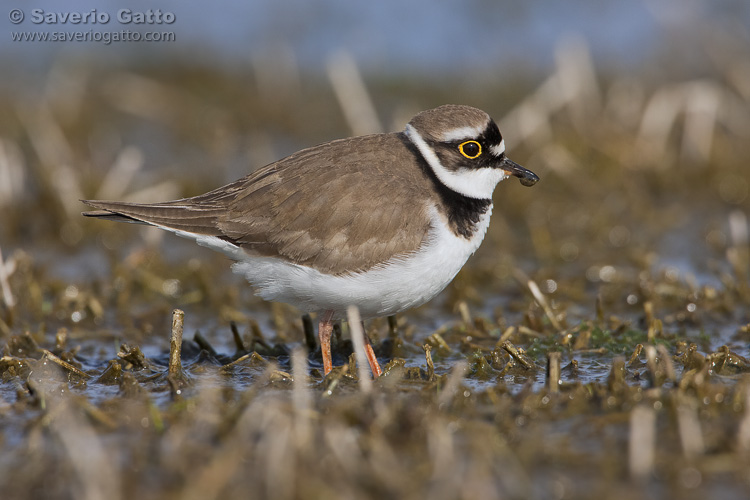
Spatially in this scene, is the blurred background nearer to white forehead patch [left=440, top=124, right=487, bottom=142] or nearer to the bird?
the bird

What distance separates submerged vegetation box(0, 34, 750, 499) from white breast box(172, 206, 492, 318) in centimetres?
38

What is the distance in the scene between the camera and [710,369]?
562 cm

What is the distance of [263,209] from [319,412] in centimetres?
163

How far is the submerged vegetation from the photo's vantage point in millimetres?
4129

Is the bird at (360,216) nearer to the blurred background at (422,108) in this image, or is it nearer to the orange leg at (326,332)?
the orange leg at (326,332)

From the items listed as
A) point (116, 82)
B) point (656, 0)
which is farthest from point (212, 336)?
point (656, 0)

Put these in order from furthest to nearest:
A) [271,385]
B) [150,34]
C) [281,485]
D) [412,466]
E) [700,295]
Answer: [150,34] → [700,295] → [271,385] → [412,466] → [281,485]

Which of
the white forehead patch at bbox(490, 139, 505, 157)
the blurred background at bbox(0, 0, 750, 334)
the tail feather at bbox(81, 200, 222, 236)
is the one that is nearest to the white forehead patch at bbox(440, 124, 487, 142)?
the white forehead patch at bbox(490, 139, 505, 157)

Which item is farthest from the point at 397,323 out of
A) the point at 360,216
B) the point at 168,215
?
the point at 168,215

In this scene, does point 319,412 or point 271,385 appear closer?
point 319,412

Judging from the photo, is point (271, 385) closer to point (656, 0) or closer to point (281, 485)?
point (281, 485)

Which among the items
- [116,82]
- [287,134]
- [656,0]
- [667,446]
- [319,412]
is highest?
[656,0]

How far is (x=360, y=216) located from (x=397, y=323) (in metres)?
1.40

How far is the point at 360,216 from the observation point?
573cm
